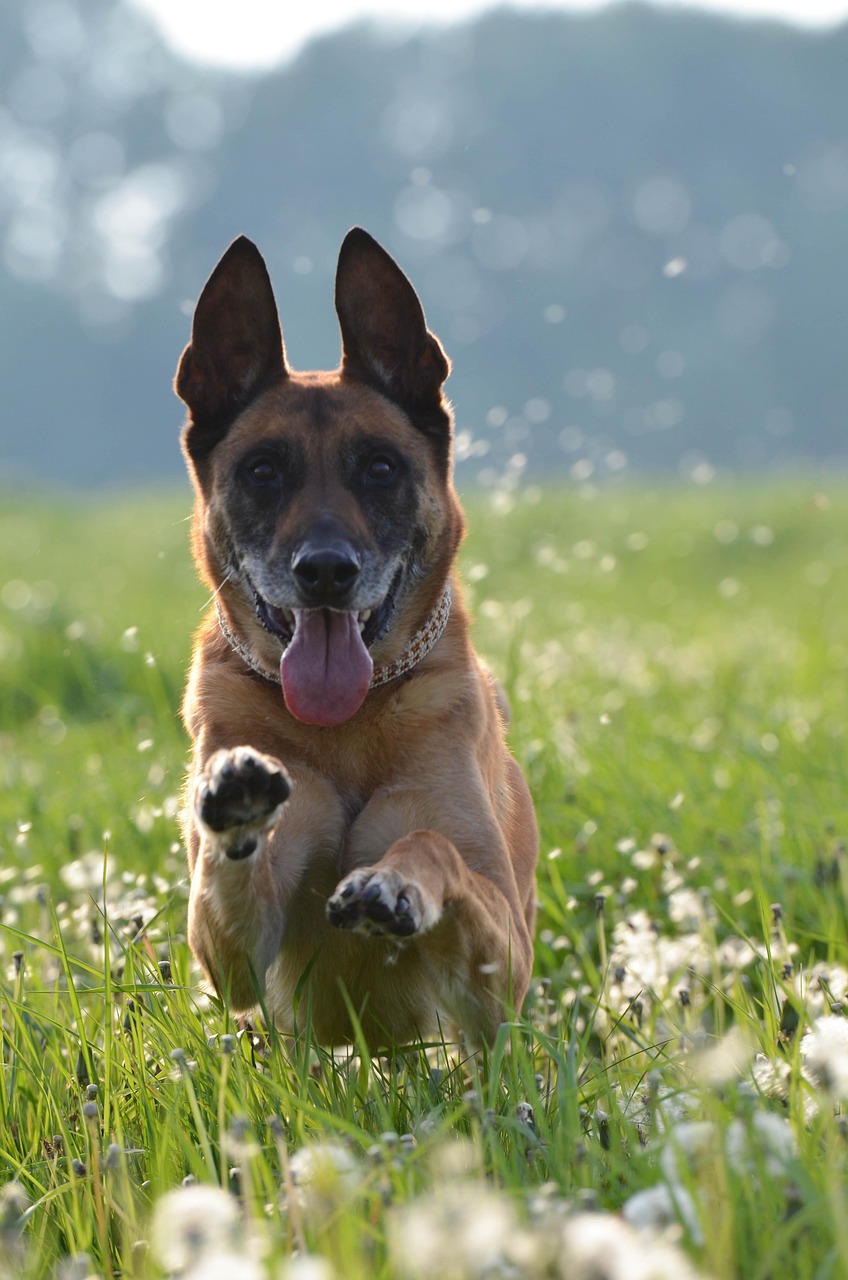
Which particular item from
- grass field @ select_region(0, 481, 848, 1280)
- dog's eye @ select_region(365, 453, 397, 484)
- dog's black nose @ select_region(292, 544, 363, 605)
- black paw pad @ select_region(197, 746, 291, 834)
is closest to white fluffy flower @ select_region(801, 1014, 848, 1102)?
grass field @ select_region(0, 481, 848, 1280)

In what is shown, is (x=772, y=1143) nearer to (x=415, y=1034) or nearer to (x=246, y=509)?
(x=415, y=1034)

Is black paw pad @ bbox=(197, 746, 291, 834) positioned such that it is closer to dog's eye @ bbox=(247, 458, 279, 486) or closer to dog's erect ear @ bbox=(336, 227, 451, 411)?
dog's eye @ bbox=(247, 458, 279, 486)

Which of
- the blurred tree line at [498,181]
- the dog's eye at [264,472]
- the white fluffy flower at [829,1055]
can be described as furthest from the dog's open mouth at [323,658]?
the blurred tree line at [498,181]

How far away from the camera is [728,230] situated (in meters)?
45.0

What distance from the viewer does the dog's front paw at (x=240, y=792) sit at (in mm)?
2621

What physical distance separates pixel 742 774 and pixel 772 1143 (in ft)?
11.1

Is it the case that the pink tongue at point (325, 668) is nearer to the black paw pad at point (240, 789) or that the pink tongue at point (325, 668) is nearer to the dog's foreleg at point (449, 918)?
the dog's foreleg at point (449, 918)

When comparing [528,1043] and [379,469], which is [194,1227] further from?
[379,469]

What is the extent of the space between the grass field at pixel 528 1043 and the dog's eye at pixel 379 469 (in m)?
1.17

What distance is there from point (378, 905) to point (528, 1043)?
0.68 metres

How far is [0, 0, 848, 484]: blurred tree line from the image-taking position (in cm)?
5600

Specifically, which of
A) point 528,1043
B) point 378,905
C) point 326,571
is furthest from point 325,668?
point 528,1043

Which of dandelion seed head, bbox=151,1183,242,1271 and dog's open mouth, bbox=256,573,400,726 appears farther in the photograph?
dog's open mouth, bbox=256,573,400,726

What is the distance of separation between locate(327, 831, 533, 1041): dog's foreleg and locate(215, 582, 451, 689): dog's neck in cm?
58
